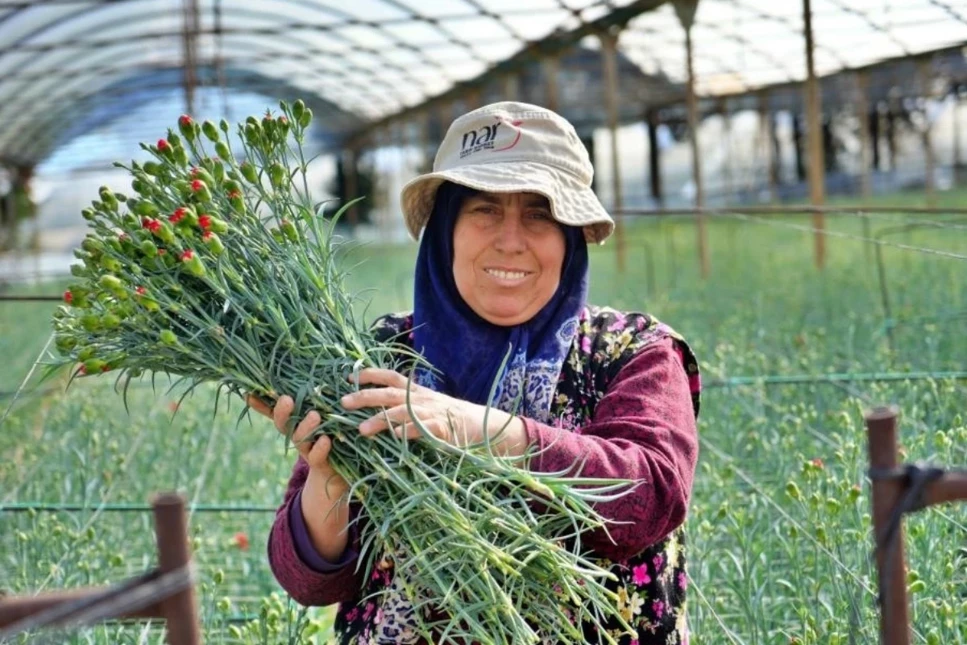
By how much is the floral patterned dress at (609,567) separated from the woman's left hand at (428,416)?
0.38 ft

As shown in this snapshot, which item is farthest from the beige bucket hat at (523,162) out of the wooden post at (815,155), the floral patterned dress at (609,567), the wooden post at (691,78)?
the wooden post at (691,78)

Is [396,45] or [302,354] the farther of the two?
[396,45]

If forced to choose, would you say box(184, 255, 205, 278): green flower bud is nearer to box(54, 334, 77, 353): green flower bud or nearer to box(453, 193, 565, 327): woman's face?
box(54, 334, 77, 353): green flower bud

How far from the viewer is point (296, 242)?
155cm

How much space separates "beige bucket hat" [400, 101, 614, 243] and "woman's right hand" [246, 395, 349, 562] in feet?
1.21

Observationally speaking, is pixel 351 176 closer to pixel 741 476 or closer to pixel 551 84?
pixel 551 84

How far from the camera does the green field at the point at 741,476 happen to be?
1.82 m

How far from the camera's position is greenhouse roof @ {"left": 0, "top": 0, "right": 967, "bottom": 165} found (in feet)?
30.2

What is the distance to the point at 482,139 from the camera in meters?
1.64

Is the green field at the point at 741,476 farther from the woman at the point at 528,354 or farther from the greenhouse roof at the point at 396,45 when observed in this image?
the greenhouse roof at the point at 396,45

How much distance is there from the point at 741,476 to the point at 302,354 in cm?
109

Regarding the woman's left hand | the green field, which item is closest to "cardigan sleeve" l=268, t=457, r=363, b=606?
the green field

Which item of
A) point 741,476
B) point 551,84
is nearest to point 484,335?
point 741,476

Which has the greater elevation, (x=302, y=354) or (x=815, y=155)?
(x=815, y=155)
